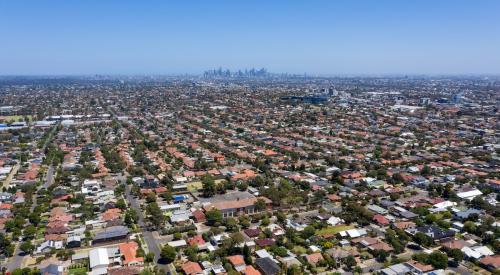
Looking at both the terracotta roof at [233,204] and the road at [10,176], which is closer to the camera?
the terracotta roof at [233,204]

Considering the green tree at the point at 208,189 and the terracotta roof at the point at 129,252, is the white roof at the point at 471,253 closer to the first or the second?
the terracotta roof at the point at 129,252

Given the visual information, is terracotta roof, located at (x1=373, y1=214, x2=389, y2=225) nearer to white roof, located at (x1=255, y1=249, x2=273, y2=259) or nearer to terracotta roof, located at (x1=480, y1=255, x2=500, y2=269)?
terracotta roof, located at (x1=480, y1=255, x2=500, y2=269)

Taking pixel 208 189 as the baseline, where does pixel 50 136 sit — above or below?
below

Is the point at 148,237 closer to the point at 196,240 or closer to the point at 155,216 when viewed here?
the point at 155,216

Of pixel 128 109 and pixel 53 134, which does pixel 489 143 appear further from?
pixel 128 109

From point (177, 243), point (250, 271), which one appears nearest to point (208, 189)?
point (177, 243)

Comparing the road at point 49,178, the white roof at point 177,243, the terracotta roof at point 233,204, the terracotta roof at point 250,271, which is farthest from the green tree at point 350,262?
the road at point 49,178

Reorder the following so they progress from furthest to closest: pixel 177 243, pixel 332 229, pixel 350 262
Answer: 1. pixel 332 229
2. pixel 177 243
3. pixel 350 262

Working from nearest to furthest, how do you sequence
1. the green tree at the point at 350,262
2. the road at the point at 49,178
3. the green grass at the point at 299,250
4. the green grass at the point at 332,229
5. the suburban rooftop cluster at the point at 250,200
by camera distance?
the green tree at the point at 350,262 → the suburban rooftop cluster at the point at 250,200 → the green grass at the point at 299,250 → the green grass at the point at 332,229 → the road at the point at 49,178
